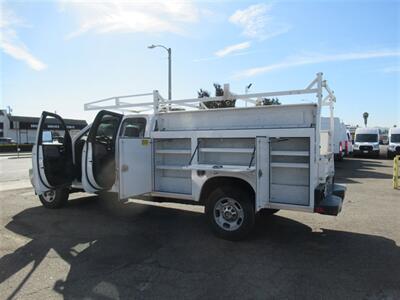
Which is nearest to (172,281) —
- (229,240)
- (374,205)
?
(229,240)

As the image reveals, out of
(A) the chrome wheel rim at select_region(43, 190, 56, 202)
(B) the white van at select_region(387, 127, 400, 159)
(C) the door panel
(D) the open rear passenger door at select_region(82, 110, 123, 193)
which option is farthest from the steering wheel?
(B) the white van at select_region(387, 127, 400, 159)

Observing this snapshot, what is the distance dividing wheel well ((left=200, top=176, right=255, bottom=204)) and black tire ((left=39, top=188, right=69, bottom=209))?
140 inches

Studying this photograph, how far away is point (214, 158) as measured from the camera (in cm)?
575

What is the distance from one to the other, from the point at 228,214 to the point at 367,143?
2641 cm

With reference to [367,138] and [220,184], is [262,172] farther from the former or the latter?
[367,138]

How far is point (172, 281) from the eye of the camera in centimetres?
396

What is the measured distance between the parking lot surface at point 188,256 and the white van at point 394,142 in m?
21.6

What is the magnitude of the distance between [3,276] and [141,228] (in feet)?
7.90

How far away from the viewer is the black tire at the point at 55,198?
7535mm

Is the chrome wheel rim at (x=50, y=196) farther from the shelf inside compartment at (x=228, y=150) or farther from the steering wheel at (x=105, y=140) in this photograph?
the shelf inside compartment at (x=228, y=150)

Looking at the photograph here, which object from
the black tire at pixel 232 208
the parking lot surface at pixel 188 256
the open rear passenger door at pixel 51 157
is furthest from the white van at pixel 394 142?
the open rear passenger door at pixel 51 157

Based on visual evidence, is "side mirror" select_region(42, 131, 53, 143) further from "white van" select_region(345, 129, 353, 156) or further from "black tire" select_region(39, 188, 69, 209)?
"white van" select_region(345, 129, 353, 156)

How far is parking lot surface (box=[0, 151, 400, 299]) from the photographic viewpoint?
3.77 meters

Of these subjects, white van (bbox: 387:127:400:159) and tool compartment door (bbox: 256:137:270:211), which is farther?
white van (bbox: 387:127:400:159)
